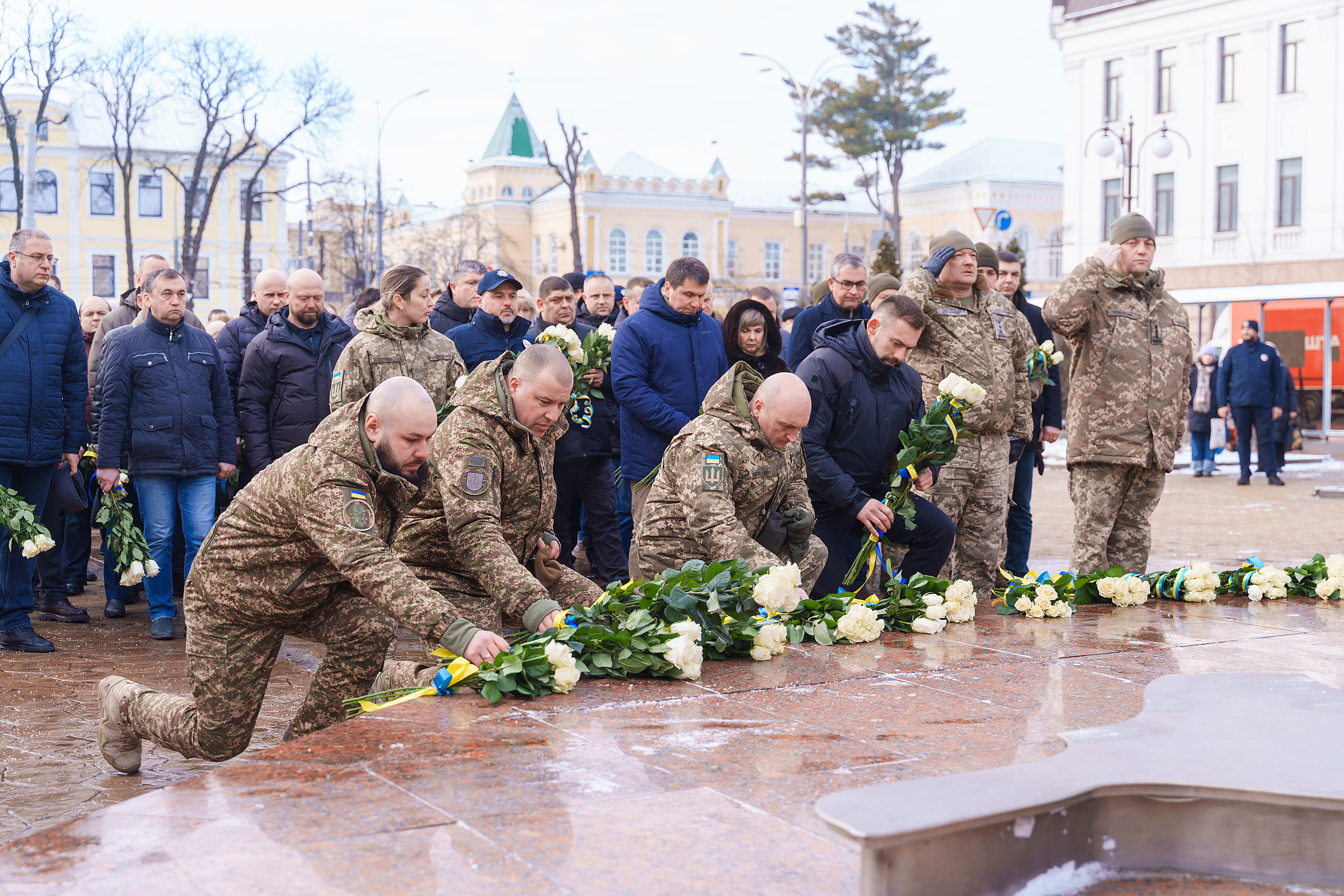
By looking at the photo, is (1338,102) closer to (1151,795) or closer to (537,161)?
(1151,795)

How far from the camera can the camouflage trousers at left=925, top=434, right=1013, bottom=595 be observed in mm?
7105

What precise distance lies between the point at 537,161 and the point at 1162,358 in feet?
244

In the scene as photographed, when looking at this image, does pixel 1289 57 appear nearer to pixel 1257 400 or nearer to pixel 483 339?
pixel 1257 400

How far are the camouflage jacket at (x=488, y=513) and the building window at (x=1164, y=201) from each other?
36582mm

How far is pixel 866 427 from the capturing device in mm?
6508

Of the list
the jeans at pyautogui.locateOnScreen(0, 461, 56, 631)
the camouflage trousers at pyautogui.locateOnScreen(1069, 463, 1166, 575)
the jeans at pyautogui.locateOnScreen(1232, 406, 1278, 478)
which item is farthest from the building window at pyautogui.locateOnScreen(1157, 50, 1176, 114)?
the jeans at pyautogui.locateOnScreen(0, 461, 56, 631)

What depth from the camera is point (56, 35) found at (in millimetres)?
33969

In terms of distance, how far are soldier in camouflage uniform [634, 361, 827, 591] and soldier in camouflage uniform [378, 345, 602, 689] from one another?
432 mm

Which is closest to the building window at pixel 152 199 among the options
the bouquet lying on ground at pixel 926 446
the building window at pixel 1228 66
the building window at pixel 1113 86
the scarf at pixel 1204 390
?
the building window at pixel 1113 86

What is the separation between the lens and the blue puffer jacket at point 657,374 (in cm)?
748

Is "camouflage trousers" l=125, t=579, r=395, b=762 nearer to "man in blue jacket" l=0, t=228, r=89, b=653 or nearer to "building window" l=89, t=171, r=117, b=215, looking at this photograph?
"man in blue jacket" l=0, t=228, r=89, b=653

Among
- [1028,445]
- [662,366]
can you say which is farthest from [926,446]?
[1028,445]

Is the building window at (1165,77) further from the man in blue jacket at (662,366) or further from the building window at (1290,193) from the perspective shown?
the man in blue jacket at (662,366)

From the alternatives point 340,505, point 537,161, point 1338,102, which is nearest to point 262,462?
point 340,505
